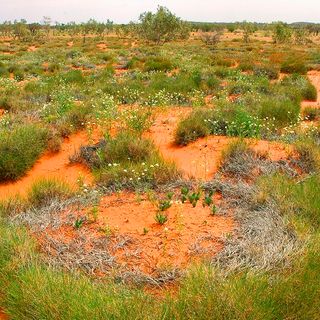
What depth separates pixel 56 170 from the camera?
323 inches

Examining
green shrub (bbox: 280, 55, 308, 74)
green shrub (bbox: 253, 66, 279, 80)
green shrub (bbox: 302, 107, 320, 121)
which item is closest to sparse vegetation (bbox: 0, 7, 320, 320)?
green shrub (bbox: 302, 107, 320, 121)

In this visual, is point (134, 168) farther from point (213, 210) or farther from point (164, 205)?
point (213, 210)

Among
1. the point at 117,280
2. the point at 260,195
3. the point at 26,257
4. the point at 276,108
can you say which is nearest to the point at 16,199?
the point at 26,257

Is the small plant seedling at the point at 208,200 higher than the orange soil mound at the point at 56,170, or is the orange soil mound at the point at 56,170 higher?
the small plant seedling at the point at 208,200

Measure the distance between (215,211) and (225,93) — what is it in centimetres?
975

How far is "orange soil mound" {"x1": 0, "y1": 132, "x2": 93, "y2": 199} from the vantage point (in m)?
7.42

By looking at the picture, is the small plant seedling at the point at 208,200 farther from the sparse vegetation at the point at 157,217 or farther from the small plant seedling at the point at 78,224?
the small plant seedling at the point at 78,224

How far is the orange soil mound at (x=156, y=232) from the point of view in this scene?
4281 mm

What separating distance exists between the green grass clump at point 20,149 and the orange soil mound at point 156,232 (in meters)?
2.98

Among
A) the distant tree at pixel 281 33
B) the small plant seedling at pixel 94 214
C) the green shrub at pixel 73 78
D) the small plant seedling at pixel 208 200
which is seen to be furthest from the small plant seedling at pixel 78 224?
the distant tree at pixel 281 33

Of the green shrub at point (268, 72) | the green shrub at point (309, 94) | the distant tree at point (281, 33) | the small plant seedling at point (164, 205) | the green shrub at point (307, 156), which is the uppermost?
the distant tree at point (281, 33)

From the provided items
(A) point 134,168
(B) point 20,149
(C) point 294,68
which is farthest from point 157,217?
(C) point 294,68

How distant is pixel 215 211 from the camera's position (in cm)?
508

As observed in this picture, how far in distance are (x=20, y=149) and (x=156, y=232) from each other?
441cm
